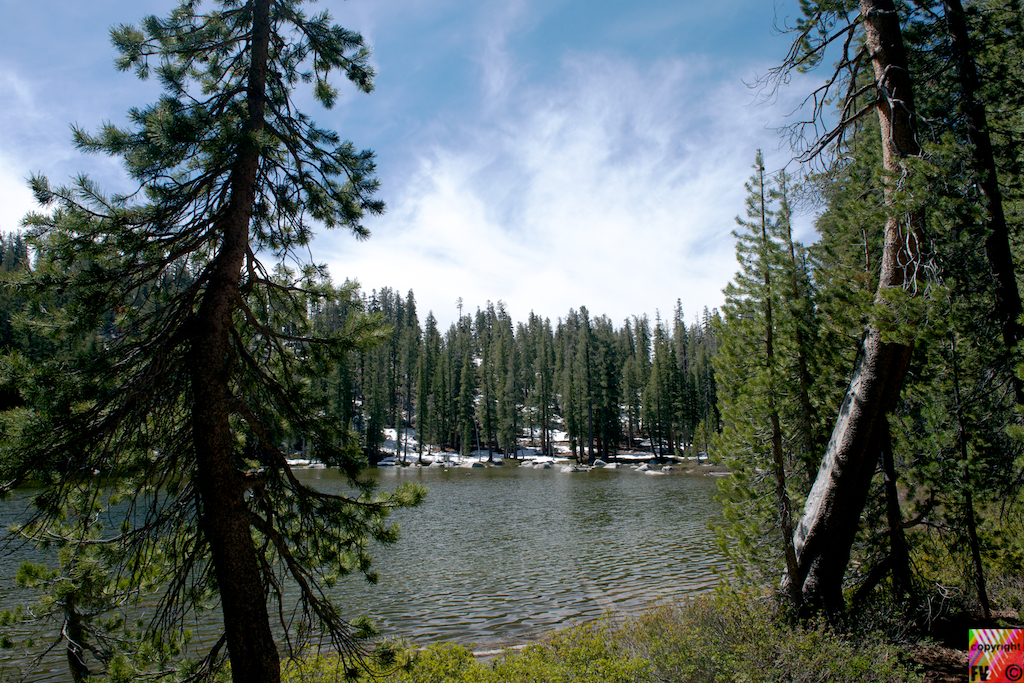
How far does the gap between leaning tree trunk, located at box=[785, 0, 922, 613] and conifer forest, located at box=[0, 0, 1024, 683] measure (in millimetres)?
32

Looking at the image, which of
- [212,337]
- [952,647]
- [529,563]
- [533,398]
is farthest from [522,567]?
[533,398]

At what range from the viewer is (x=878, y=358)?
18.5 ft

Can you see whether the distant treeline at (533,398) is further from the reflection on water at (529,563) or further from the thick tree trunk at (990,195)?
the thick tree trunk at (990,195)

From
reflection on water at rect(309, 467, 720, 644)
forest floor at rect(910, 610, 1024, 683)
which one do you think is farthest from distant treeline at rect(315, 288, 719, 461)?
forest floor at rect(910, 610, 1024, 683)

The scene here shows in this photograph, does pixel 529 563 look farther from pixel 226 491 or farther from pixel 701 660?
pixel 226 491

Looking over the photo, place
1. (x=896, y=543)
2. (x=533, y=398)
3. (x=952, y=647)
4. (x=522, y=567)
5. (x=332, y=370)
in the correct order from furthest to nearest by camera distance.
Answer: (x=533, y=398) < (x=522, y=567) < (x=896, y=543) < (x=952, y=647) < (x=332, y=370)

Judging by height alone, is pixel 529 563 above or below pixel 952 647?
below

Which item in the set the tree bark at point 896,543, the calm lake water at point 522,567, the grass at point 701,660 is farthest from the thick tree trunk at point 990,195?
the calm lake water at point 522,567

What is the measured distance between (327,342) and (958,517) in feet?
28.1

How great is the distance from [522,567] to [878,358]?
40.4ft

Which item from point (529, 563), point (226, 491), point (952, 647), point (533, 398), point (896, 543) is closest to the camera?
point (226, 491)

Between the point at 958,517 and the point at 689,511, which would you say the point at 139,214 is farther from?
the point at 689,511

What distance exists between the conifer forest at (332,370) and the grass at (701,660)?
0.67 feet

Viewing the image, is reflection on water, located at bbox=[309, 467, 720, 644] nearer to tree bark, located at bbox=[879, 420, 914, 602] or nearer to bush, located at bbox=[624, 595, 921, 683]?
tree bark, located at bbox=[879, 420, 914, 602]
